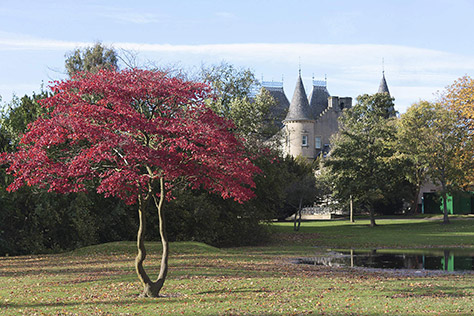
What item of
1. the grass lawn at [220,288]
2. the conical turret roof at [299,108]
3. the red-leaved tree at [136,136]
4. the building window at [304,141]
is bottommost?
the grass lawn at [220,288]

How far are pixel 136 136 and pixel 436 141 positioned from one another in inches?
1447

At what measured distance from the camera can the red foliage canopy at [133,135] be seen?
468 inches

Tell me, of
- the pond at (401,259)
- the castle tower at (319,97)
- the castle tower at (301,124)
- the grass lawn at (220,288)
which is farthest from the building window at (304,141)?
the grass lawn at (220,288)

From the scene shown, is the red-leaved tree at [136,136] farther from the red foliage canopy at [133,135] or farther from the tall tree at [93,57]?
the tall tree at [93,57]

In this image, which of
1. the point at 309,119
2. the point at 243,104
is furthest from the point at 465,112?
the point at 309,119

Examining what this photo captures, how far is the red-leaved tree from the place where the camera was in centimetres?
1191

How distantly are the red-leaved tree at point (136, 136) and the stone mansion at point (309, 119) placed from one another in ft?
188

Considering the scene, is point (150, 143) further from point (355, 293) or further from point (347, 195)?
point (347, 195)

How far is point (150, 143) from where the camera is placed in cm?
1322

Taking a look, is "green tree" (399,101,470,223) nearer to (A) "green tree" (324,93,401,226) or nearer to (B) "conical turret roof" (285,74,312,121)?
(A) "green tree" (324,93,401,226)

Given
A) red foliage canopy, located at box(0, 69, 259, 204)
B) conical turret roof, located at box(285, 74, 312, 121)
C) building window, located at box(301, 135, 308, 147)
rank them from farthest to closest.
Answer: building window, located at box(301, 135, 308, 147), conical turret roof, located at box(285, 74, 312, 121), red foliage canopy, located at box(0, 69, 259, 204)

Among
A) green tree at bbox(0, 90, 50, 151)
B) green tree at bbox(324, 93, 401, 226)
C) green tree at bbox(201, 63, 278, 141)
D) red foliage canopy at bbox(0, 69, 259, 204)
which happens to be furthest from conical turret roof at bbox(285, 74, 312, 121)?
red foliage canopy at bbox(0, 69, 259, 204)

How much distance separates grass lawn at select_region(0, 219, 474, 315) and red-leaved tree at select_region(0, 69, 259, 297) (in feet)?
4.73

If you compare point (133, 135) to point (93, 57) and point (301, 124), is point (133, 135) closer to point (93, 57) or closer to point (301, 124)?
point (93, 57)
